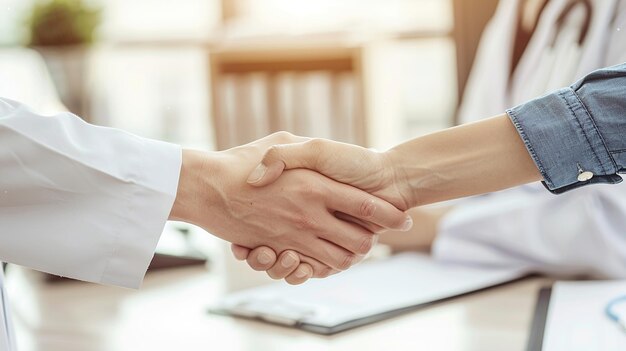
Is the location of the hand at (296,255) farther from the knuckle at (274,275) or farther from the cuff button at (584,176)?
the cuff button at (584,176)

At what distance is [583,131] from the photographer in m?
0.96

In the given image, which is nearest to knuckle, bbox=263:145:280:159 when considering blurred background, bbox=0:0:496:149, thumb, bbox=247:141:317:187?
thumb, bbox=247:141:317:187

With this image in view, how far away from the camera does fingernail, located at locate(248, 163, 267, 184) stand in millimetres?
1137

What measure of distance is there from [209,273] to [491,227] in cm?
42

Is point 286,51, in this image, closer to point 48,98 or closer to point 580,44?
point 48,98

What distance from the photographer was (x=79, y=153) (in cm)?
98

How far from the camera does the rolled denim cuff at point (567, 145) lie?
96 cm

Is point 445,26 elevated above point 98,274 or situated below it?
below

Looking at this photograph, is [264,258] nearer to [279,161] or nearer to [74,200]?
[279,161]

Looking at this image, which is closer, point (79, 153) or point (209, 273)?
point (79, 153)

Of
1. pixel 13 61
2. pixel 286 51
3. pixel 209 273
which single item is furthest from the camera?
pixel 13 61

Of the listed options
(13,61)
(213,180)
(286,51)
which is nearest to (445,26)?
(286,51)

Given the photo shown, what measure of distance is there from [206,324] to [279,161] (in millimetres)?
210

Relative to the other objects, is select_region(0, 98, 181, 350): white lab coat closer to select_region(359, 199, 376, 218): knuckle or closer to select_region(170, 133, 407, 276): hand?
select_region(170, 133, 407, 276): hand
